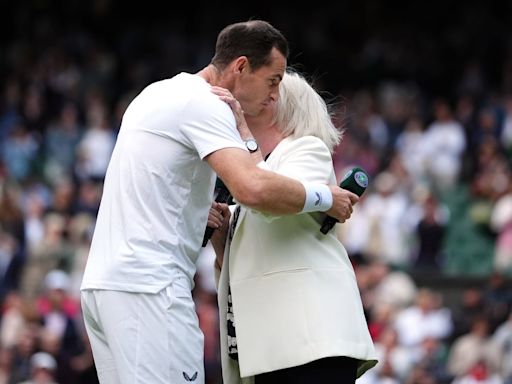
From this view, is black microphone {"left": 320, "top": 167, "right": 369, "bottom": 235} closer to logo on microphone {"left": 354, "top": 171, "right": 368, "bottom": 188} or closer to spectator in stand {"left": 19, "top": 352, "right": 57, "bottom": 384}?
logo on microphone {"left": 354, "top": 171, "right": 368, "bottom": 188}

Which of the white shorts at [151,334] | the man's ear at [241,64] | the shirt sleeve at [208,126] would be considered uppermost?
the man's ear at [241,64]

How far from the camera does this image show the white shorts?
17.8 feet

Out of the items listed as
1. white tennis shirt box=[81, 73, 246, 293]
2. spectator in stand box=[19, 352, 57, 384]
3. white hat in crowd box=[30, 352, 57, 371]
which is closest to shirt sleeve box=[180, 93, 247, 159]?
white tennis shirt box=[81, 73, 246, 293]

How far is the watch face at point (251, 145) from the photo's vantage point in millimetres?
5531

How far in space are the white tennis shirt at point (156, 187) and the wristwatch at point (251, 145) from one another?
132mm

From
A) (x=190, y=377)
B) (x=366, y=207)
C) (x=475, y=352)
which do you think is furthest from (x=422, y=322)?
(x=190, y=377)

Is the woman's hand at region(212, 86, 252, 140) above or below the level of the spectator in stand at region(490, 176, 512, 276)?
above

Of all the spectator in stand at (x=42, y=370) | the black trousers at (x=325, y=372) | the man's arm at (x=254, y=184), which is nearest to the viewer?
the man's arm at (x=254, y=184)

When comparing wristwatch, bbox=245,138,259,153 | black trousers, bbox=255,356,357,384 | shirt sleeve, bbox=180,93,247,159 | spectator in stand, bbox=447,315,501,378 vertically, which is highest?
shirt sleeve, bbox=180,93,247,159

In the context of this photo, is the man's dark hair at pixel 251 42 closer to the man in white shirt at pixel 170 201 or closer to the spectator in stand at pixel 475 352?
the man in white shirt at pixel 170 201

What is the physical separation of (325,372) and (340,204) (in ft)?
2.25

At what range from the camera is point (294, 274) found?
567 cm

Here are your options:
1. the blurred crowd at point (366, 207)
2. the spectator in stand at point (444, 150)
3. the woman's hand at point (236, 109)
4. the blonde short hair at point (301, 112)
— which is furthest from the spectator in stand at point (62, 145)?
the woman's hand at point (236, 109)

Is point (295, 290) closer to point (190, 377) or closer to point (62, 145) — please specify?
point (190, 377)
